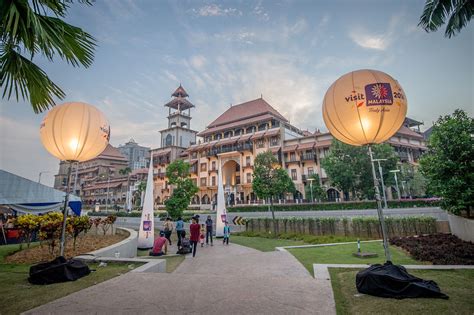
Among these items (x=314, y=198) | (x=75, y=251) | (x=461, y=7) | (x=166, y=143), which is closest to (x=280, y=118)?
A: (x=314, y=198)

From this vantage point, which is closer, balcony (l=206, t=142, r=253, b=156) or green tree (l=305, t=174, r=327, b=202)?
green tree (l=305, t=174, r=327, b=202)

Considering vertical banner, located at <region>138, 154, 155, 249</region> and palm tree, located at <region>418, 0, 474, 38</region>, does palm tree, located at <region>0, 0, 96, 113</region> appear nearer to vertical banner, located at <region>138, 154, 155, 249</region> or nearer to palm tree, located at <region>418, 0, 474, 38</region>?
vertical banner, located at <region>138, 154, 155, 249</region>

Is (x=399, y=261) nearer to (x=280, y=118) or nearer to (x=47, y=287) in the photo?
(x=47, y=287)

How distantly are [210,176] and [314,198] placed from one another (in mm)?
18957

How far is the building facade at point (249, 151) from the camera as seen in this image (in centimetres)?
3616

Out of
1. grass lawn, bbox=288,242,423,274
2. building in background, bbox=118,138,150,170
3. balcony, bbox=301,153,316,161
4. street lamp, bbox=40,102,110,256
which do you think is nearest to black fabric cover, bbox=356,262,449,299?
grass lawn, bbox=288,242,423,274

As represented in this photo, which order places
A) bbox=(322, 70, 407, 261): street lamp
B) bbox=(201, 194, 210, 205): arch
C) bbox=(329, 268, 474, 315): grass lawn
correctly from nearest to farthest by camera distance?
bbox=(329, 268, 474, 315): grass lawn < bbox=(322, 70, 407, 261): street lamp < bbox=(201, 194, 210, 205): arch

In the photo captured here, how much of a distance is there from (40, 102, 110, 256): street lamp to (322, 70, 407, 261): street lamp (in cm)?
493

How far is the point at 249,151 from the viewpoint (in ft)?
137

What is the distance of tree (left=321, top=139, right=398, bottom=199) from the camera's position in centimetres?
2722

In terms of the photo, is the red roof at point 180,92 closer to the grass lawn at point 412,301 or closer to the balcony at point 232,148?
the balcony at point 232,148

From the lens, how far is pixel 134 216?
34719 millimetres

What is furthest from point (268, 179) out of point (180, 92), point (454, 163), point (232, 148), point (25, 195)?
point (180, 92)

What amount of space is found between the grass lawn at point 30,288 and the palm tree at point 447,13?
11.6 metres
